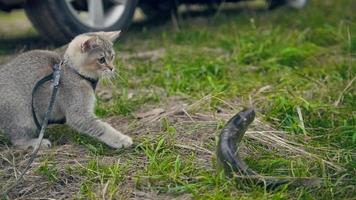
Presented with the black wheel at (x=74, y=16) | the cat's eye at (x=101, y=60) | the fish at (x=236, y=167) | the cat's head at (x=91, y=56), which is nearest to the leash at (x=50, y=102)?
the cat's head at (x=91, y=56)

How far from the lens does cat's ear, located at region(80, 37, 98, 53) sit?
12.9 feet

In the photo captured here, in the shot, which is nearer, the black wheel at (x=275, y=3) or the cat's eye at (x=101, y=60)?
the cat's eye at (x=101, y=60)

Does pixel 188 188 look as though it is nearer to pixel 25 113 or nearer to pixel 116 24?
pixel 25 113

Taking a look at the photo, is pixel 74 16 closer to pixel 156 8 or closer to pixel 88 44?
pixel 156 8

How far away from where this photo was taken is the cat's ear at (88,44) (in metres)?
3.94

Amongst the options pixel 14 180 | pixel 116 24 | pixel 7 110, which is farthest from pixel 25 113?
pixel 116 24

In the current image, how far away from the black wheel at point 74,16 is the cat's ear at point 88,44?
1.78m

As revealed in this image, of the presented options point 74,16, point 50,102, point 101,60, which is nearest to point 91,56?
point 101,60

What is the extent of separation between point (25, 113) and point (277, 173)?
1.42 metres

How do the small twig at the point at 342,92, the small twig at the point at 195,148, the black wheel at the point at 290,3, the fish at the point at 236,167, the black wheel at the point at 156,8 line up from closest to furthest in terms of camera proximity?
1. the fish at the point at 236,167
2. the small twig at the point at 195,148
3. the small twig at the point at 342,92
4. the black wheel at the point at 156,8
5. the black wheel at the point at 290,3

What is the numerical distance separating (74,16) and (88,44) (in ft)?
6.07

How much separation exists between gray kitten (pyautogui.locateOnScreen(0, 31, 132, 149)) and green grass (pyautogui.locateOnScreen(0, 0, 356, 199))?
15cm

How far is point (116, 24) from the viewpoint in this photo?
599cm

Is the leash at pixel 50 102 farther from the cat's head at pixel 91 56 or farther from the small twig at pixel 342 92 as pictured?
the small twig at pixel 342 92
